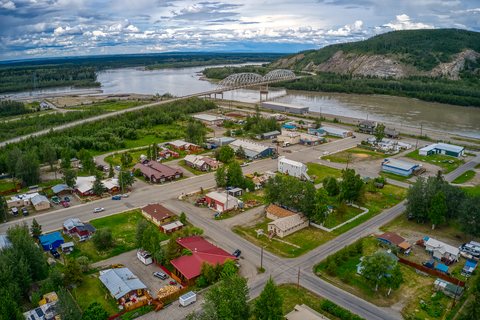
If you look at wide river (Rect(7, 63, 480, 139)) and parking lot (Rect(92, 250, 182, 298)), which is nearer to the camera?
parking lot (Rect(92, 250, 182, 298))

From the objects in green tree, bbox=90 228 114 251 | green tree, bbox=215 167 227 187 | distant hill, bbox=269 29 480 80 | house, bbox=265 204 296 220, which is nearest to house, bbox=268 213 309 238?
Result: house, bbox=265 204 296 220

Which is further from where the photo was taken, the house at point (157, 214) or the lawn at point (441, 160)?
the lawn at point (441, 160)

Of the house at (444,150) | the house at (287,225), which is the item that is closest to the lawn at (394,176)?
the house at (444,150)

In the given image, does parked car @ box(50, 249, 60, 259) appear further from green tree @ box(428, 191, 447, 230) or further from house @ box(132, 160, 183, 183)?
green tree @ box(428, 191, 447, 230)

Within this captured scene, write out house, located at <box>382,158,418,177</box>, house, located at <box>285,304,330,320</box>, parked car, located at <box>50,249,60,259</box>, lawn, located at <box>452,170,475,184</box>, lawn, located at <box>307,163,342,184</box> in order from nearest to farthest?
house, located at <box>285,304,330,320</box> < parked car, located at <box>50,249,60,259</box> < lawn, located at <box>452,170,475,184</box> < lawn, located at <box>307,163,342,184</box> < house, located at <box>382,158,418,177</box>

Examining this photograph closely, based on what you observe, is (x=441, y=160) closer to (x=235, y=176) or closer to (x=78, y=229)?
(x=235, y=176)

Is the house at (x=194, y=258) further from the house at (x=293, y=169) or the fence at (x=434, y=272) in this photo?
the house at (x=293, y=169)
